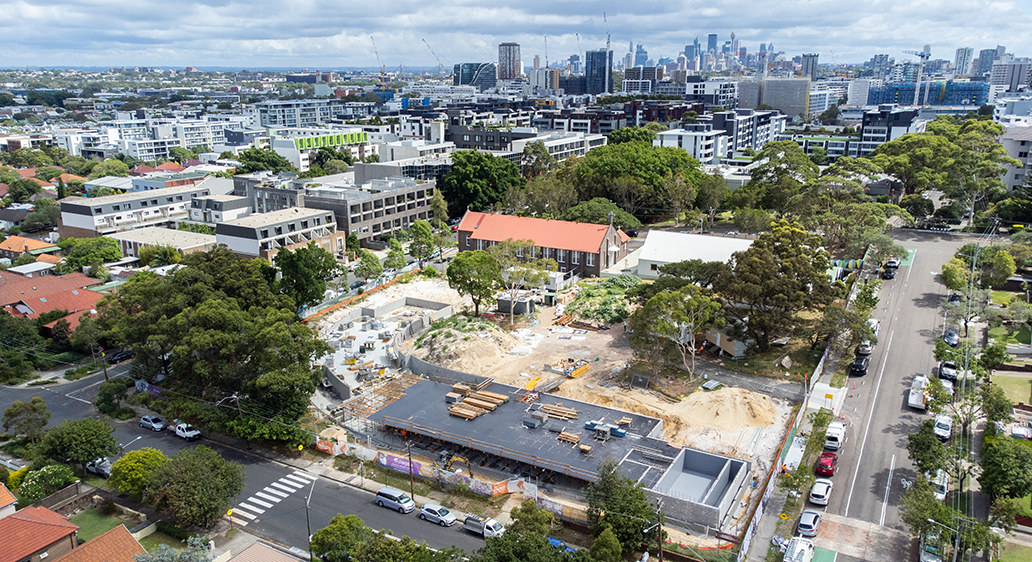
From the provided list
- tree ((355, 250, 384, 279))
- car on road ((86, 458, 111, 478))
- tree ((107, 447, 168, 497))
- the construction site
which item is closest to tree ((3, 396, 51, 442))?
car on road ((86, 458, 111, 478))

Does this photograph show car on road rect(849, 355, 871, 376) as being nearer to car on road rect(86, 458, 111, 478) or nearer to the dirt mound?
the dirt mound

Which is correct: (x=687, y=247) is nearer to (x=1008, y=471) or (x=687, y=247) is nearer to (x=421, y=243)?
(x=421, y=243)

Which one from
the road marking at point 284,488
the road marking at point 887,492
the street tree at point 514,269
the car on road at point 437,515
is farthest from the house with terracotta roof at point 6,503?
the road marking at point 887,492

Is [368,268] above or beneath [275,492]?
above

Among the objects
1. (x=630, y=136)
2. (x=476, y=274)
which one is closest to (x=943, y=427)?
(x=476, y=274)

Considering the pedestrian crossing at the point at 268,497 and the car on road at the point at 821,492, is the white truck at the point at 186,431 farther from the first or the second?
the car on road at the point at 821,492

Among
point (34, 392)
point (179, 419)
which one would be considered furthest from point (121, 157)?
point (179, 419)

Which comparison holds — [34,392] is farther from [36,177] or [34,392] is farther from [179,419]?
[36,177]
